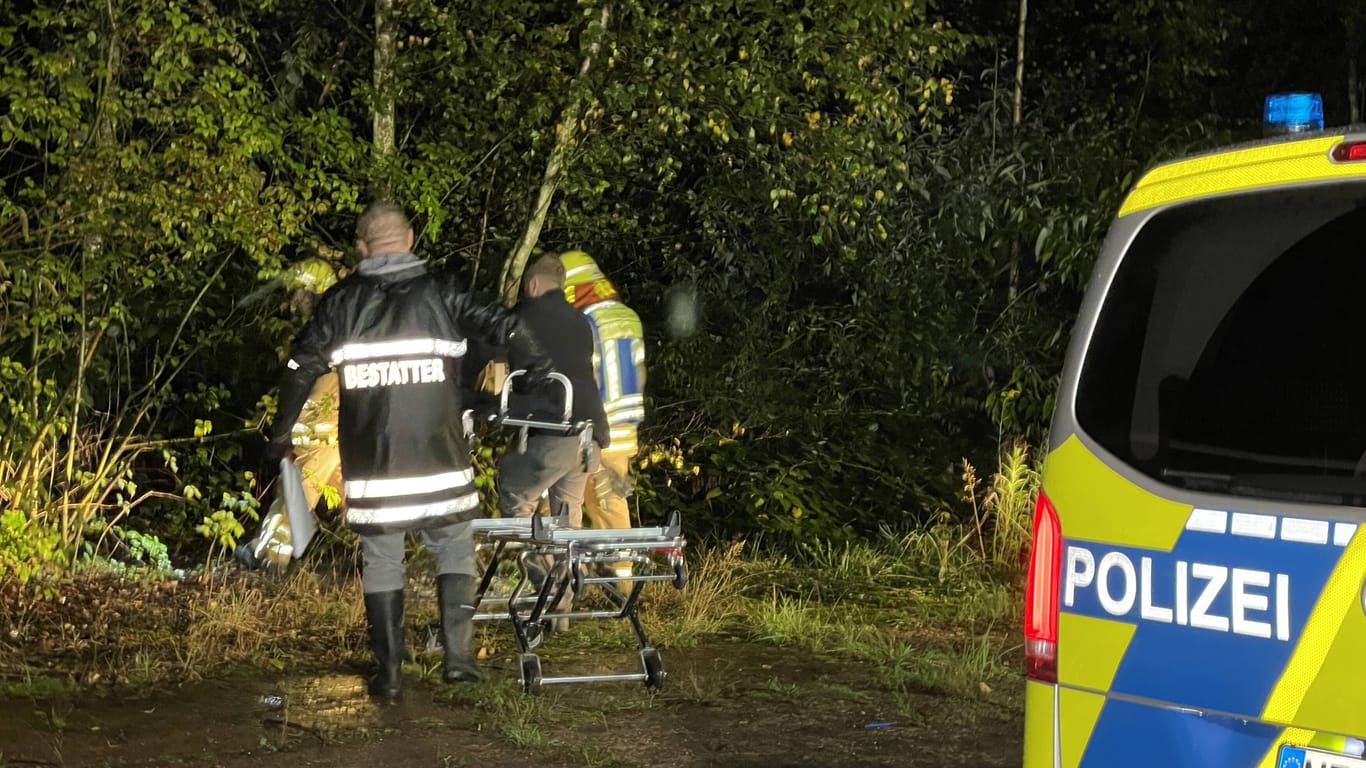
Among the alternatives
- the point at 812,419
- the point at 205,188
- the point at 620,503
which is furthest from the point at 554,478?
the point at 812,419

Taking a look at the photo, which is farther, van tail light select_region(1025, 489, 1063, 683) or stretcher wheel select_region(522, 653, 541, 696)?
stretcher wheel select_region(522, 653, 541, 696)

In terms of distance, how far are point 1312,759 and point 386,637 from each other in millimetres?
4045

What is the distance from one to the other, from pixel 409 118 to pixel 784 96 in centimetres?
229

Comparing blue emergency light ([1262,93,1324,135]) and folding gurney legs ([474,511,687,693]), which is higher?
blue emergency light ([1262,93,1324,135])

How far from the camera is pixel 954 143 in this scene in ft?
42.8

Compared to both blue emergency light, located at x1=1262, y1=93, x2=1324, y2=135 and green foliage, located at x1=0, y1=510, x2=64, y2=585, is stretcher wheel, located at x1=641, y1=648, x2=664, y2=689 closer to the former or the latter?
green foliage, located at x1=0, y1=510, x2=64, y2=585

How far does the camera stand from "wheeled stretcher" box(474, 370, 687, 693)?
6074 mm

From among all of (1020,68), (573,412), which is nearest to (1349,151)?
(573,412)

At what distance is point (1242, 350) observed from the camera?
318 cm

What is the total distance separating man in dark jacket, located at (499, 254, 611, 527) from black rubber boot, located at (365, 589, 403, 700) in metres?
1.31

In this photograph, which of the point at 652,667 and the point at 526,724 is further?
the point at 652,667

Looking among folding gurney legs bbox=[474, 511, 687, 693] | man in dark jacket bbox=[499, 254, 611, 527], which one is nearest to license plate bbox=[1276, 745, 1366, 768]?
Result: folding gurney legs bbox=[474, 511, 687, 693]

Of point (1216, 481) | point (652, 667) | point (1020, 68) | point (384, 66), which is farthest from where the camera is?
point (1020, 68)

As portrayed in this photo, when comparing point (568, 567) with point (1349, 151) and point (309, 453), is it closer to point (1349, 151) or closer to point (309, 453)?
point (309, 453)
